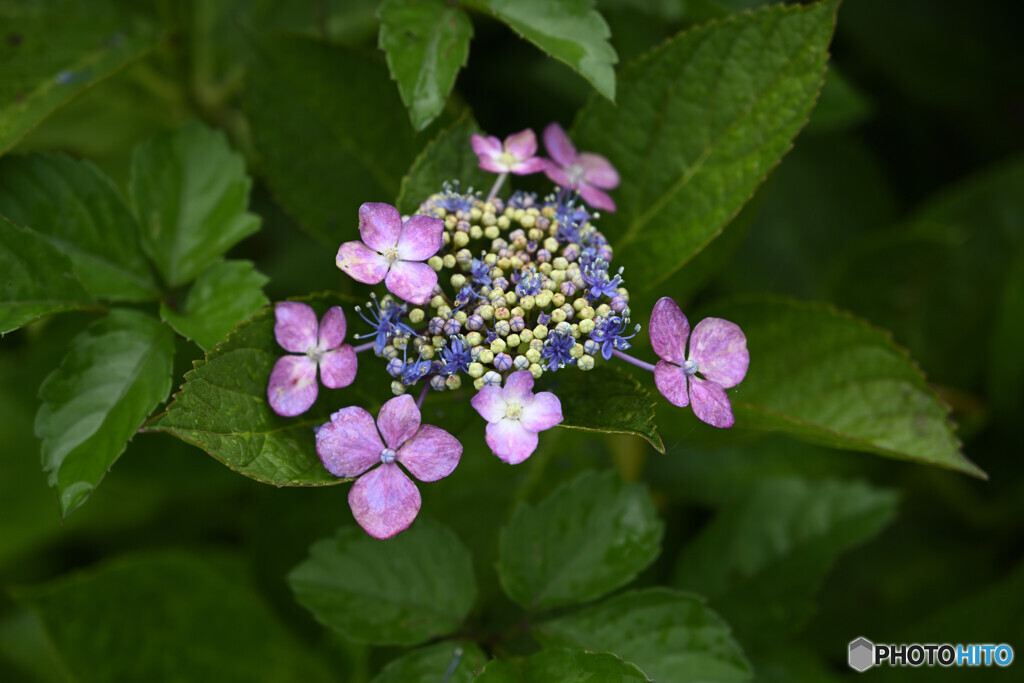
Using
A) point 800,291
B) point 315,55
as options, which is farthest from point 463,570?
point 800,291

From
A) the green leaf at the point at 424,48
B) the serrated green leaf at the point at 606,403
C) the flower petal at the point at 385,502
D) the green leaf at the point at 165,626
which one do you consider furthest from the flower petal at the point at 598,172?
the green leaf at the point at 165,626

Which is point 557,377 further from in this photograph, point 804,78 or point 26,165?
point 26,165

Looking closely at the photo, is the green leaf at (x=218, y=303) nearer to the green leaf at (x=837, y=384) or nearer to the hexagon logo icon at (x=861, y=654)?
the green leaf at (x=837, y=384)

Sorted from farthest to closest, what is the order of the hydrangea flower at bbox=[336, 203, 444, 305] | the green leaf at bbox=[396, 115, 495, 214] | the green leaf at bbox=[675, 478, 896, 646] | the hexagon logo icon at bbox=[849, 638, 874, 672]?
the hexagon logo icon at bbox=[849, 638, 874, 672], the green leaf at bbox=[675, 478, 896, 646], the green leaf at bbox=[396, 115, 495, 214], the hydrangea flower at bbox=[336, 203, 444, 305]

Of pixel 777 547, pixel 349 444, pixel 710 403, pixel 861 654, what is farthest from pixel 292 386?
pixel 861 654

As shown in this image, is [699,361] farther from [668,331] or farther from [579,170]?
[579,170]

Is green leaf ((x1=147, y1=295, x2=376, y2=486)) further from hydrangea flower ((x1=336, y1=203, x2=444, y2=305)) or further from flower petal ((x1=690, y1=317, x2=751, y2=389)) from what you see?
flower petal ((x1=690, y1=317, x2=751, y2=389))

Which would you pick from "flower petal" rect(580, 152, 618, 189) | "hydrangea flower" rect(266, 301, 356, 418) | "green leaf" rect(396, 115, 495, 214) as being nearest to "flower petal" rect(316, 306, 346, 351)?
"hydrangea flower" rect(266, 301, 356, 418)
